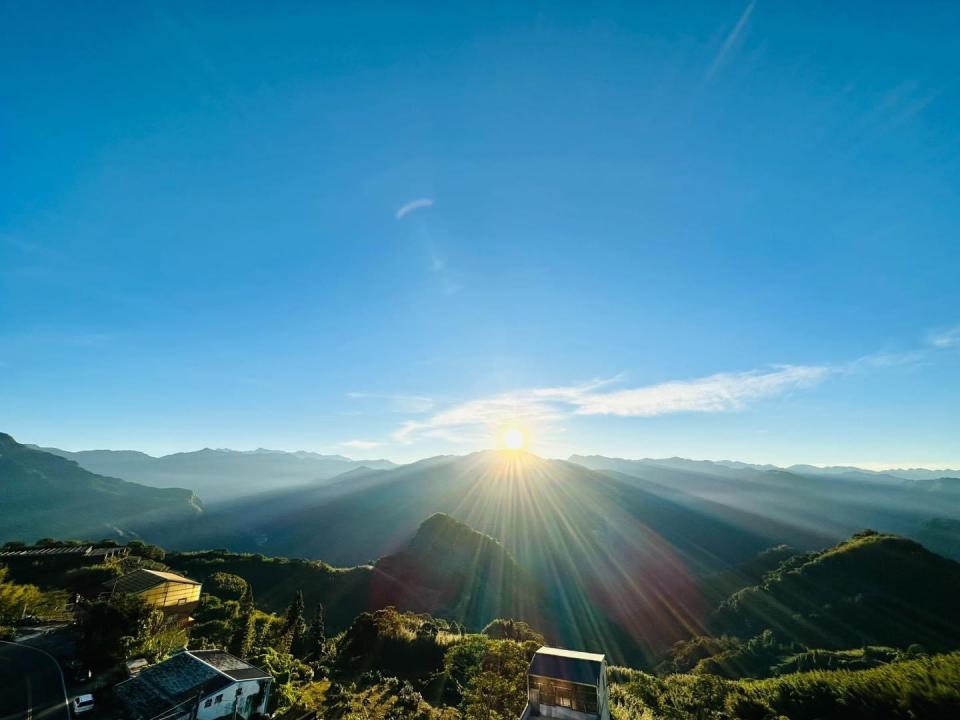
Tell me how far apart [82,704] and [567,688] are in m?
30.2

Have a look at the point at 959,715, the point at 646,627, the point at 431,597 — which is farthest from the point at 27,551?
the point at 646,627

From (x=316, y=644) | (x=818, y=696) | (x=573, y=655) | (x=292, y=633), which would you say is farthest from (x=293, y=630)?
(x=818, y=696)

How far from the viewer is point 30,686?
86.4 ft

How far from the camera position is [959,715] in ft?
56.2

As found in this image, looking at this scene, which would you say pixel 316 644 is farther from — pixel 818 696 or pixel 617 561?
pixel 617 561

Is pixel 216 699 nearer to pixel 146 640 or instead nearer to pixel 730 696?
pixel 146 640

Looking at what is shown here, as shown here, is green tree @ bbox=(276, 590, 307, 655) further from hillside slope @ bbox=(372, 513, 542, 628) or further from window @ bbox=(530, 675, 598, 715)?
window @ bbox=(530, 675, 598, 715)

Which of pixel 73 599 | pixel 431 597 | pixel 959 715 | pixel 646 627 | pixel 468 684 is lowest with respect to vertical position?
pixel 646 627

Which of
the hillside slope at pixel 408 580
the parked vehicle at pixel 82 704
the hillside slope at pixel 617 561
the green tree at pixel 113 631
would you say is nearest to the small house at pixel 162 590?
the green tree at pixel 113 631

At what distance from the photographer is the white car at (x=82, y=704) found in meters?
23.8

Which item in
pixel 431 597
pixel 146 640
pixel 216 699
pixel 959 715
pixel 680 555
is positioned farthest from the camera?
pixel 680 555

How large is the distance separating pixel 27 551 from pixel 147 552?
690 inches

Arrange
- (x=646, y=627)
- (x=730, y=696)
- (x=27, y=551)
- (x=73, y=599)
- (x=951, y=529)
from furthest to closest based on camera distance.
A: (x=951, y=529), (x=646, y=627), (x=27, y=551), (x=73, y=599), (x=730, y=696)

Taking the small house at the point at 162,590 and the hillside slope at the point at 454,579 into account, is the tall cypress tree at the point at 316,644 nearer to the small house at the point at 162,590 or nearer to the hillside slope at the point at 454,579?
the small house at the point at 162,590
